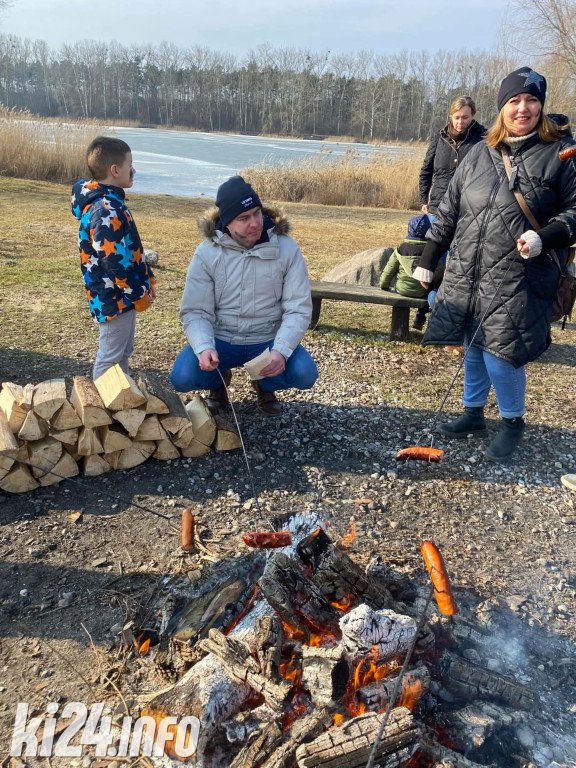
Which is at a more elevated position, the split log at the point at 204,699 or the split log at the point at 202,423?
the split log at the point at 202,423

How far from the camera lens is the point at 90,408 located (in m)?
3.13

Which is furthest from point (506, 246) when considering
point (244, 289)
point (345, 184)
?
point (345, 184)

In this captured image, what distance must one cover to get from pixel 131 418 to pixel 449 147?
437 centimetres

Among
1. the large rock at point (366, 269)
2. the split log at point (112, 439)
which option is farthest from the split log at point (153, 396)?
the large rock at point (366, 269)

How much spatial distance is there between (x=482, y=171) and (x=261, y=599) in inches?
101

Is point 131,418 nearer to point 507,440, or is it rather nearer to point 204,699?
point 204,699

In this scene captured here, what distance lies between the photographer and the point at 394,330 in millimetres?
5727

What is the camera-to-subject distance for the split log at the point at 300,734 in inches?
65.0

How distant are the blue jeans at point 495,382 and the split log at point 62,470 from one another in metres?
2.45

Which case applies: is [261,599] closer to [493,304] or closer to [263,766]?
[263,766]

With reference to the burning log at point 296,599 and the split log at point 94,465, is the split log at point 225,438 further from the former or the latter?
the burning log at point 296,599

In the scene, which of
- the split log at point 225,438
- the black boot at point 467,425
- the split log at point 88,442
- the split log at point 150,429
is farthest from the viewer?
the black boot at point 467,425

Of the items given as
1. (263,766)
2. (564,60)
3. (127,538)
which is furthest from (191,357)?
(564,60)

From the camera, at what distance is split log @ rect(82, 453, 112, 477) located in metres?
3.29
